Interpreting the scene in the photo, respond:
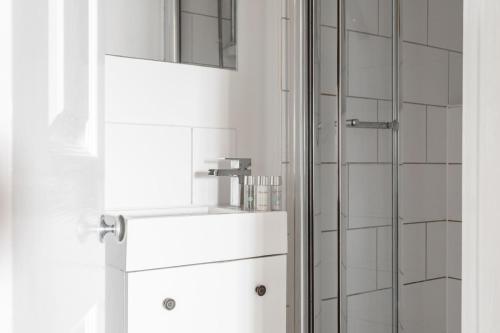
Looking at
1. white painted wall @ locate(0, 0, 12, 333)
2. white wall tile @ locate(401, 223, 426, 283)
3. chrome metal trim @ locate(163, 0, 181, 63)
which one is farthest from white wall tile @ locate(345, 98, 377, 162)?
white painted wall @ locate(0, 0, 12, 333)

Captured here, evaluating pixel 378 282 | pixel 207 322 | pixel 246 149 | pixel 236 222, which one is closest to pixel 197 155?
pixel 246 149

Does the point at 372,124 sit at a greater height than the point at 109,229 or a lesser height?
greater

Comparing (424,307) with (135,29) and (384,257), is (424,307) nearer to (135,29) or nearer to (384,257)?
(384,257)

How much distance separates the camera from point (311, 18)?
1.57 metres

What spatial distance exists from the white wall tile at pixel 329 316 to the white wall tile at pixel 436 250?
0.38m

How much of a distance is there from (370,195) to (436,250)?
0.23 m

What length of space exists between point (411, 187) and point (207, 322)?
603 mm

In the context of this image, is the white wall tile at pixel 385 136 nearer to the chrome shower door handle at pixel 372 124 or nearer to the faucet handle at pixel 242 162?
the chrome shower door handle at pixel 372 124

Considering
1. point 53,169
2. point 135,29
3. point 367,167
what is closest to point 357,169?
point 367,167

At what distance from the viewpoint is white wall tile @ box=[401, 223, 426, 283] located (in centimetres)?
114

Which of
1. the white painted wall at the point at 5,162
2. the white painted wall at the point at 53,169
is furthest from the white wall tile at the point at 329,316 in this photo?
the white painted wall at the point at 5,162

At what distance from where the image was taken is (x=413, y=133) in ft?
3.80
